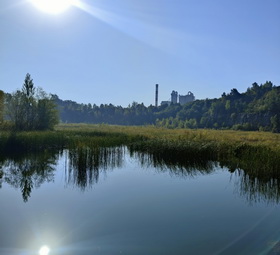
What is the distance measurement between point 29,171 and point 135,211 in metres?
6.54

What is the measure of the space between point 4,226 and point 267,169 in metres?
8.65

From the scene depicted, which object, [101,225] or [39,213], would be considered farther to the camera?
[39,213]

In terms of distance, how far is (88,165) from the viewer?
36.5 ft

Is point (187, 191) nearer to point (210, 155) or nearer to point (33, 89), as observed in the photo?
point (210, 155)

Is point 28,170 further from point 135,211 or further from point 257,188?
point 257,188

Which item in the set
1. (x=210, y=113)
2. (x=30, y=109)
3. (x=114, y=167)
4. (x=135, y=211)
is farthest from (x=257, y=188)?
(x=210, y=113)

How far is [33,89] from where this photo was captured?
28219mm

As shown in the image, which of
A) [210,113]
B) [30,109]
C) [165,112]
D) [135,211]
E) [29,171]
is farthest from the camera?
[165,112]

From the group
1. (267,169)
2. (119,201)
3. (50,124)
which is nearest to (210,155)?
(267,169)

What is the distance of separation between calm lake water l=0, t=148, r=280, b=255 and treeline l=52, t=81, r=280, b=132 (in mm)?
48163

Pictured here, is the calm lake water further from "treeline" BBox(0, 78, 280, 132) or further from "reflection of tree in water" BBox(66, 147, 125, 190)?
"treeline" BBox(0, 78, 280, 132)

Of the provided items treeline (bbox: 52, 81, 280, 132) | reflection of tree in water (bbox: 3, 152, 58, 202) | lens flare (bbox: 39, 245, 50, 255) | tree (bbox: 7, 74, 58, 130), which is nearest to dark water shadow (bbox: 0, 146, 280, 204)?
reflection of tree in water (bbox: 3, 152, 58, 202)

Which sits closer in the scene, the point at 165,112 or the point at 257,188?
the point at 257,188

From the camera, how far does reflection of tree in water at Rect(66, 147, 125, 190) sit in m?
9.39
